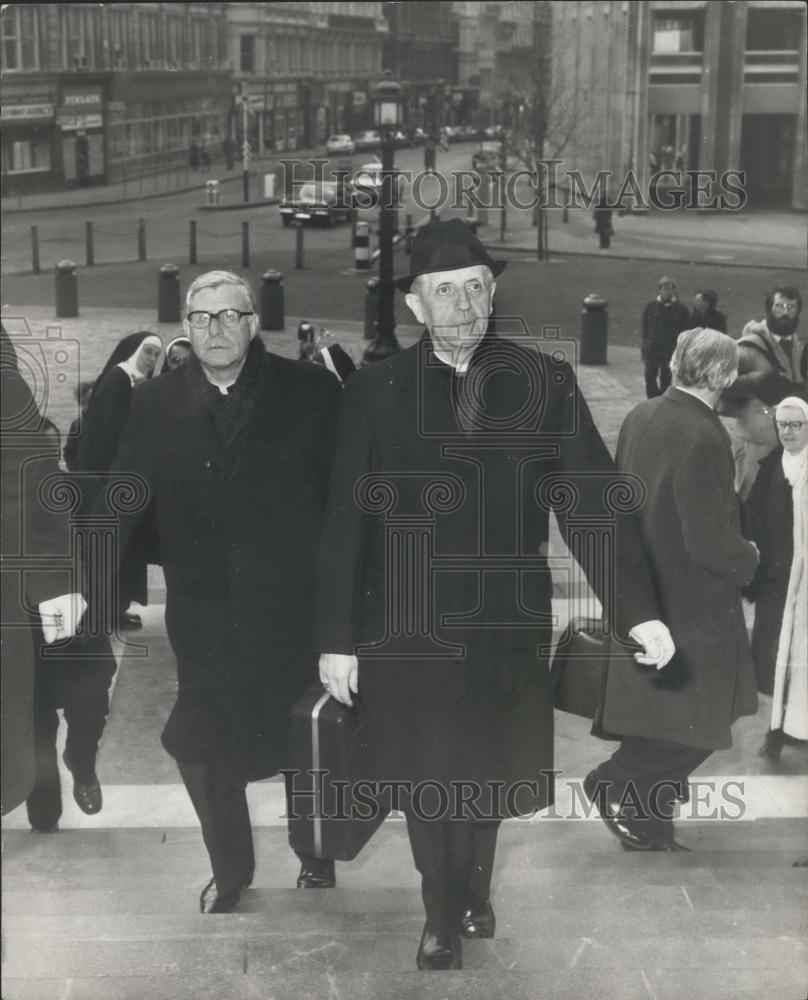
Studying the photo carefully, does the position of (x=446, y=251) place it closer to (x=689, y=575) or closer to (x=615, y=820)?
(x=689, y=575)

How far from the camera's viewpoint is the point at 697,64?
24.5 metres

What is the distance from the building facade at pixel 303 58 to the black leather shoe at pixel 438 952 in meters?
3.90

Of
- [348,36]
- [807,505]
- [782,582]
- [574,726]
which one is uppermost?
[348,36]

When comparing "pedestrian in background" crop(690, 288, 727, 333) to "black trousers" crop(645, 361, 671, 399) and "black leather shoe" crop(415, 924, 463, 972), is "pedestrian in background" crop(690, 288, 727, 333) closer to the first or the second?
"black trousers" crop(645, 361, 671, 399)

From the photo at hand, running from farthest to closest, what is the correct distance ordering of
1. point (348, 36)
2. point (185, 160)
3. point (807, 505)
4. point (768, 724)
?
point (185, 160)
point (348, 36)
point (768, 724)
point (807, 505)

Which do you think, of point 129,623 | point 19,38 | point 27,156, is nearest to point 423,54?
point 129,623

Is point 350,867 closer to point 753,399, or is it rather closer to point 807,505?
point 807,505

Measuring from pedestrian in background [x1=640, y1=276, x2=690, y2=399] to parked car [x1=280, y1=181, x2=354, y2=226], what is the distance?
293 cm

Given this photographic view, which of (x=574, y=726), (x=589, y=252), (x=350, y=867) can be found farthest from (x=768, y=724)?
(x=589, y=252)

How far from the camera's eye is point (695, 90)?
24.1 meters

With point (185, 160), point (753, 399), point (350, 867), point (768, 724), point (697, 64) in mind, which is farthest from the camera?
point (697, 64)

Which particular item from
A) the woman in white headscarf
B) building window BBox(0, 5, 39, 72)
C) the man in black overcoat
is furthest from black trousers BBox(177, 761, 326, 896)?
building window BBox(0, 5, 39, 72)

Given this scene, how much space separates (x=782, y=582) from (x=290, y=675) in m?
1.78

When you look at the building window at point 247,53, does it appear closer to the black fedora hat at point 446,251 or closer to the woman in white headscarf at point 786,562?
the woman in white headscarf at point 786,562
